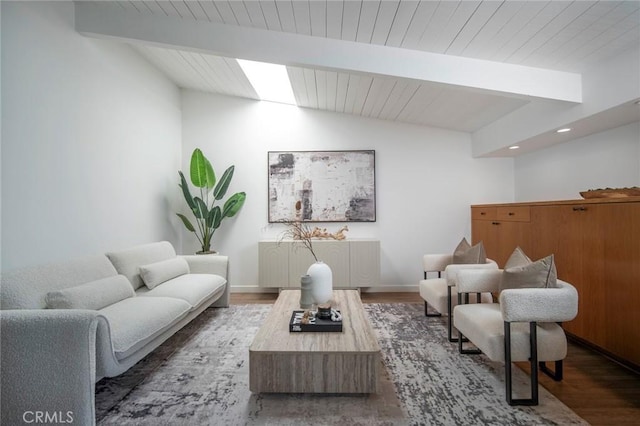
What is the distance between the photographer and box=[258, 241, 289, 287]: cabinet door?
161 inches

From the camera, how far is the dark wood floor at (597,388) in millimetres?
1746

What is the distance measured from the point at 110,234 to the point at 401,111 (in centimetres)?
374

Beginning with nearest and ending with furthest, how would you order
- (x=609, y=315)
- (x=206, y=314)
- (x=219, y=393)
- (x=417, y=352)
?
(x=219, y=393) → (x=609, y=315) → (x=417, y=352) → (x=206, y=314)

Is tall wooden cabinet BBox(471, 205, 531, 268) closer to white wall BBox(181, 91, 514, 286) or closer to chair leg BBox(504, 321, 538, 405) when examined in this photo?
white wall BBox(181, 91, 514, 286)

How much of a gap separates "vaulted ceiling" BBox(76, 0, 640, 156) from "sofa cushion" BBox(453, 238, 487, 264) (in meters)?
1.41

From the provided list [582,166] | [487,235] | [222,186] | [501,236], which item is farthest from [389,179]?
[222,186]

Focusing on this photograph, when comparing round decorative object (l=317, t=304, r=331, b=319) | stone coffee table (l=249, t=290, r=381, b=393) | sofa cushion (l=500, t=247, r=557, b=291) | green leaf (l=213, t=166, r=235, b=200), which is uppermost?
green leaf (l=213, t=166, r=235, b=200)

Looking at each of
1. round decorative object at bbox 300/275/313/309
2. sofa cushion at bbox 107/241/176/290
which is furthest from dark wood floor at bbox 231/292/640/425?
sofa cushion at bbox 107/241/176/290

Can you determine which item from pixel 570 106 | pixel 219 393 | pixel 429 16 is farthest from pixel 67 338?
pixel 570 106

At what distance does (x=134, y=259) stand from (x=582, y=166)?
4733 millimetres

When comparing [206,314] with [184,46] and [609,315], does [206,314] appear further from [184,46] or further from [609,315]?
[609,315]

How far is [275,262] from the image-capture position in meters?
4.11

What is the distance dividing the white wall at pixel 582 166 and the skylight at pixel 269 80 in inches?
132

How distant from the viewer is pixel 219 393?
1.95 meters
